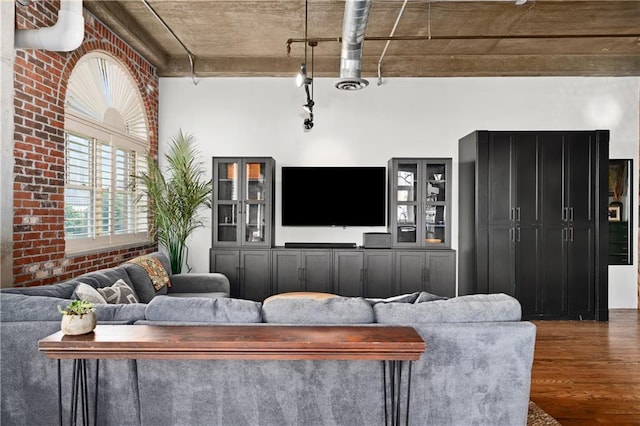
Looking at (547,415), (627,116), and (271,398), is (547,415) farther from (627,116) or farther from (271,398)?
(627,116)

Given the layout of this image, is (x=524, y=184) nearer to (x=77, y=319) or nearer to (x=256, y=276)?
(x=256, y=276)

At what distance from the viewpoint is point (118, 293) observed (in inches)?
129

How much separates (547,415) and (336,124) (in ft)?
13.8

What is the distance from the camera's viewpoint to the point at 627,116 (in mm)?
5836

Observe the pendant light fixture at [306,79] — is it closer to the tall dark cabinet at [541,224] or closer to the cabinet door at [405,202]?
the cabinet door at [405,202]

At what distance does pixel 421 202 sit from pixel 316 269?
1594 mm

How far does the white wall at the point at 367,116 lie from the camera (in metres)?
5.89

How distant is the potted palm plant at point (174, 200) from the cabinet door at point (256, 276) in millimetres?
859

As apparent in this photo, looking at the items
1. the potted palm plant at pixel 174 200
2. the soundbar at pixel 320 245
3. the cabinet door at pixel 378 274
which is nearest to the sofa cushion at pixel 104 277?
the potted palm plant at pixel 174 200

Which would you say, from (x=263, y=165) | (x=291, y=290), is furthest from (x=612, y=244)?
(x=263, y=165)

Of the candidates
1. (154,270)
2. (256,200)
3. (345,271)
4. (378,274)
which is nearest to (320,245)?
(345,271)

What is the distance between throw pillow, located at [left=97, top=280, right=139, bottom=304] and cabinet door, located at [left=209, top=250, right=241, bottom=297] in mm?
→ 1997

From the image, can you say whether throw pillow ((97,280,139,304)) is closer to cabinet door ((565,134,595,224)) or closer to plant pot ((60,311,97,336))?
plant pot ((60,311,97,336))

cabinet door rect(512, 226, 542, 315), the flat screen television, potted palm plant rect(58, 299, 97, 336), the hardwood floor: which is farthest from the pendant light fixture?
the hardwood floor
